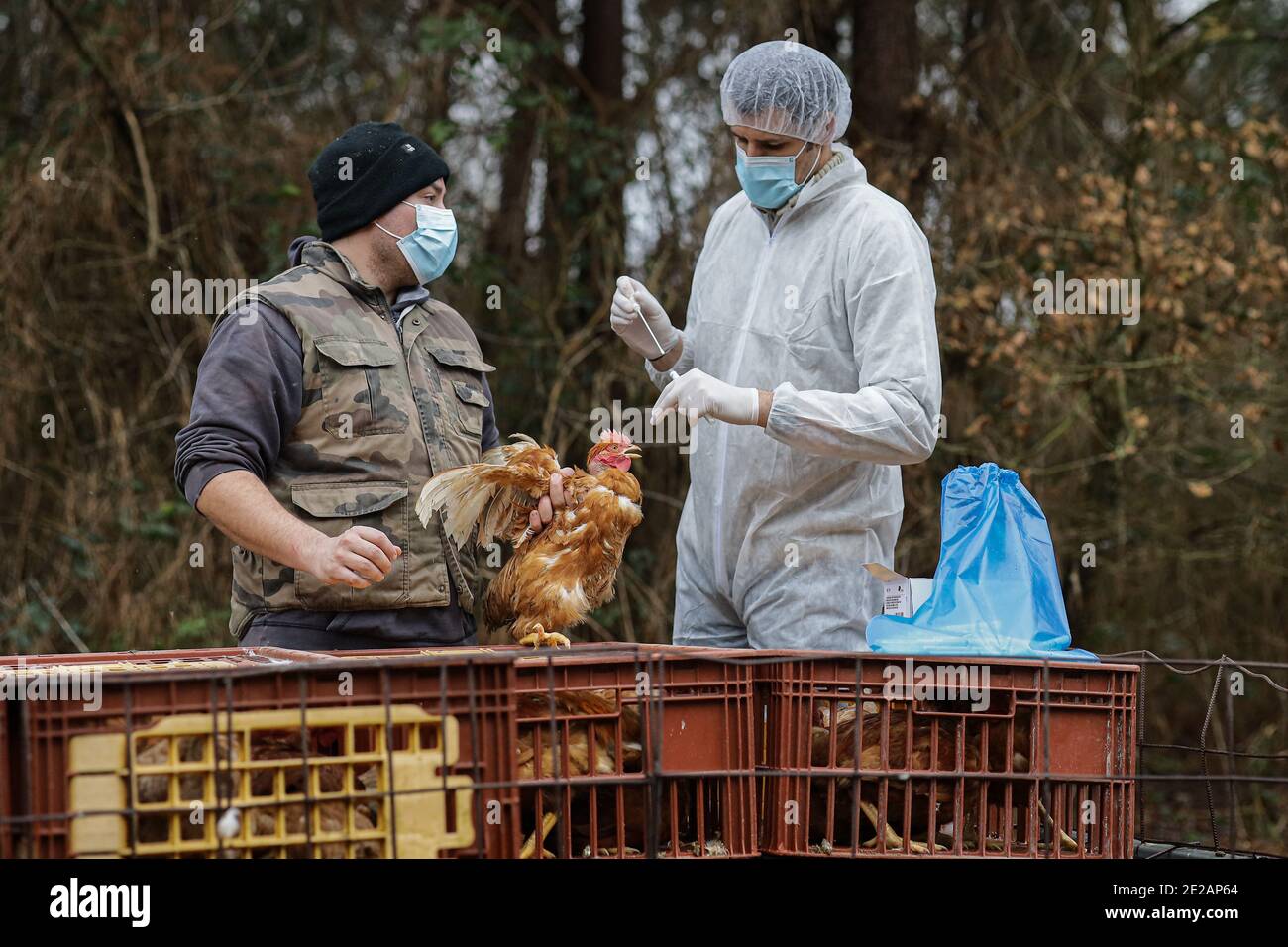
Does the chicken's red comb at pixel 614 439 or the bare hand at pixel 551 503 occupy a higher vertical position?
the chicken's red comb at pixel 614 439

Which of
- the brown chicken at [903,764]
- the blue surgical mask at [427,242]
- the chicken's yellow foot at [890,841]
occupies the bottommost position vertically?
the chicken's yellow foot at [890,841]

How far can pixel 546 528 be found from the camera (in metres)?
3.98

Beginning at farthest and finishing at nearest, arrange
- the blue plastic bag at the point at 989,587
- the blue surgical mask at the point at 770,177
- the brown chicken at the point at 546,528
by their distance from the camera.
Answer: the blue surgical mask at the point at 770,177
the brown chicken at the point at 546,528
the blue plastic bag at the point at 989,587

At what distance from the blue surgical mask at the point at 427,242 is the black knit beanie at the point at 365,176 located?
0.18ft

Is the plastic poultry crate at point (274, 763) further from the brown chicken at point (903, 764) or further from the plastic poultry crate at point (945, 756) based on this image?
the brown chicken at point (903, 764)

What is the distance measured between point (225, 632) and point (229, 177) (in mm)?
2698

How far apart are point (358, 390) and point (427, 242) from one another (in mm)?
467

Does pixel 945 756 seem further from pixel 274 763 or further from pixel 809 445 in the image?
pixel 274 763

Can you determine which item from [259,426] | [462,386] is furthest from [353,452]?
[462,386]

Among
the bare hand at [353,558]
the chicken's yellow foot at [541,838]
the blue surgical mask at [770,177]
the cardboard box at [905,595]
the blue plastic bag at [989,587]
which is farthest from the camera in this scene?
the blue surgical mask at [770,177]

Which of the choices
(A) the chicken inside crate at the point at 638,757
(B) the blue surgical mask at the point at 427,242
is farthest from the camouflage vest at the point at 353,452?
(A) the chicken inside crate at the point at 638,757

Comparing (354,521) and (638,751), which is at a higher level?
(354,521)

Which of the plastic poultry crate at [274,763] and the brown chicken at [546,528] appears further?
the brown chicken at [546,528]

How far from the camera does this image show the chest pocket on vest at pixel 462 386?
400 centimetres
